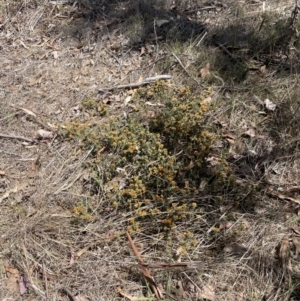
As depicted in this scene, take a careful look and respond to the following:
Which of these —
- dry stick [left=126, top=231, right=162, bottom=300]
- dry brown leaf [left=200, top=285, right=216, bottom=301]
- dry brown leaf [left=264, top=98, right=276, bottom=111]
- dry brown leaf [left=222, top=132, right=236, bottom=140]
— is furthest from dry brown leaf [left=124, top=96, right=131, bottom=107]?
dry brown leaf [left=200, top=285, right=216, bottom=301]

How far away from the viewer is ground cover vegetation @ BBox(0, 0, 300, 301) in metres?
2.65

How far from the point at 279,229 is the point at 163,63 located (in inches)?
74.5

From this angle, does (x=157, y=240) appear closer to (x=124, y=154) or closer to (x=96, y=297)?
(x=96, y=297)

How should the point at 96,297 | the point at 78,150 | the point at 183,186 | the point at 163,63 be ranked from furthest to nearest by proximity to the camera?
1. the point at 163,63
2. the point at 78,150
3. the point at 183,186
4. the point at 96,297

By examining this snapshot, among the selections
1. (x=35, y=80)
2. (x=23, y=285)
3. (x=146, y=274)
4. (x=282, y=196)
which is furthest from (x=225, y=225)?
(x=35, y=80)

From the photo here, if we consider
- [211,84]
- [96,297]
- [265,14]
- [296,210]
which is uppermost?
[265,14]

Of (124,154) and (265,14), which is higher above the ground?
(265,14)

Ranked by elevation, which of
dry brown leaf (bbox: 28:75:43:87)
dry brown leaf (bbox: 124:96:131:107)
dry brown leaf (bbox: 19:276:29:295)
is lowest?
dry brown leaf (bbox: 19:276:29:295)

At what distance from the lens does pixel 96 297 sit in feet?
8.54

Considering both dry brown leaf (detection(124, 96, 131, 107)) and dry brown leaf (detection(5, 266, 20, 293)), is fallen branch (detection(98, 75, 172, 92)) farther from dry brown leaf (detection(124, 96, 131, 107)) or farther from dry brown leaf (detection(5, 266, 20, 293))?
dry brown leaf (detection(5, 266, 20, 293))

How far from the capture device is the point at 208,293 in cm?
251

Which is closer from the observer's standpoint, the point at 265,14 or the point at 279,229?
the point at 279,229

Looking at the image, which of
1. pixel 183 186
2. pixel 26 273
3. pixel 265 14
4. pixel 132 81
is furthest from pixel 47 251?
pixel 265 14

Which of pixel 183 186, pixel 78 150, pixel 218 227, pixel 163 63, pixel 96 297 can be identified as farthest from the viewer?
pixel 163 63
